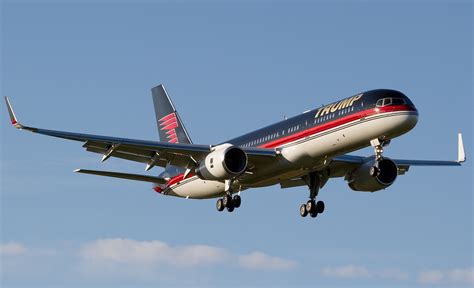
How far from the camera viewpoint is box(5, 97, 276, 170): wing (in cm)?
5675

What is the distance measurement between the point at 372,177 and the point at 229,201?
27.0 ft

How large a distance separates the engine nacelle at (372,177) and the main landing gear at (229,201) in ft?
23.3

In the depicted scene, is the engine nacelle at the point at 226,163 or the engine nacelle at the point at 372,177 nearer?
the engine nacelle at the point at 226,163

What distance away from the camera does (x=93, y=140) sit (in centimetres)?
5722

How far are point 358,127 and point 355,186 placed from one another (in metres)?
9.57

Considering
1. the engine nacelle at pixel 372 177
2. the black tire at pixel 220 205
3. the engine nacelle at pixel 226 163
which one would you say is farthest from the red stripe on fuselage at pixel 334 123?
the engine nacelle at pixel 372 177

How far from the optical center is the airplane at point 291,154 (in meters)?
55.7

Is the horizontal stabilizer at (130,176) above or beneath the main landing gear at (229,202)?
above

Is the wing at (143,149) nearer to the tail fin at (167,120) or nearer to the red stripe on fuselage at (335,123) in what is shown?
the red stripe on fuselage at (335,123)

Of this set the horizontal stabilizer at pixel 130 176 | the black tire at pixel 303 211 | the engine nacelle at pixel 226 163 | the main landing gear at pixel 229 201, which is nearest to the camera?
the engine nacelle at pixel 226 163

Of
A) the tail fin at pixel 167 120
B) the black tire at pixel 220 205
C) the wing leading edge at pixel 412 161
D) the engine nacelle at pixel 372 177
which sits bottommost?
the black tire at pixel 220 205

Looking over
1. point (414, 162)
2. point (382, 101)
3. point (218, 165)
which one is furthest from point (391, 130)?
point (414, 162)

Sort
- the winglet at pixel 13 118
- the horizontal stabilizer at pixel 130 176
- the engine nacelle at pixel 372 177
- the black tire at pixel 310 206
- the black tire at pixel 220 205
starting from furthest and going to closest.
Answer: the black tire at pixel 310 206 → the engine nacelle at pixel 372 177 → the black tire at pixel 220 205 → the horizontal stabilizer at pixel 130 176 → the winglet at pixel 13 118

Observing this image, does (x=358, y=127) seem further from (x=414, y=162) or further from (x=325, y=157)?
(x=414, y=162)
